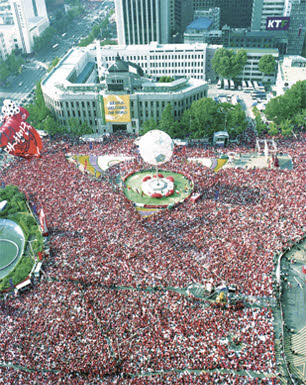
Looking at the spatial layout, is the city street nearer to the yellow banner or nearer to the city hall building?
the city hall building

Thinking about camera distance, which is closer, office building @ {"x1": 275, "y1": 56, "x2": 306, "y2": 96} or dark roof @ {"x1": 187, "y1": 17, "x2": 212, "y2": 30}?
office building @ {"x1": 275, "y1": 56, "x2": 306, "y2": 96}

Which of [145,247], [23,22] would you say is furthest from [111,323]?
[23,22]

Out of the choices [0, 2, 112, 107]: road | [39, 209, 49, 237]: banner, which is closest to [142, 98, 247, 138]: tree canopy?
[39, 209, 49, 237]: banner

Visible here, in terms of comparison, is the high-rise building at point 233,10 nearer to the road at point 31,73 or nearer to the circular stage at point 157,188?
the road at point 31,73

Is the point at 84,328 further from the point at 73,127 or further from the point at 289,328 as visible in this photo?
the point at 73,127

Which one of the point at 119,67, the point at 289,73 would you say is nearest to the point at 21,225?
the point at 119,67

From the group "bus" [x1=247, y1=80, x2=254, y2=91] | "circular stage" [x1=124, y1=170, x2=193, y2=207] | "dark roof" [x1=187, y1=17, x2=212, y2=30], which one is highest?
"dark roof" [x1=187, y1=17, x2=212, y2=30]
